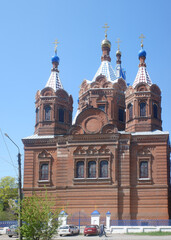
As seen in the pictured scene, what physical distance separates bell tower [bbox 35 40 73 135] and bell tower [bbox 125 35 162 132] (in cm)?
609

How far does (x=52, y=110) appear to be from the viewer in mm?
→ 40938

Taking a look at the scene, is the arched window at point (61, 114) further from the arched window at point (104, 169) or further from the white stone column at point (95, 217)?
the white stone column at point (95, 217)

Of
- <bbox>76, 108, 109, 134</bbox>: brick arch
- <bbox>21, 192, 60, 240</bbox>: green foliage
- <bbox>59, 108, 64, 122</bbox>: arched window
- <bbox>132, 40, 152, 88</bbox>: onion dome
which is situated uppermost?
<bbox>132, 40, 152, 88</bbox>: onion dome

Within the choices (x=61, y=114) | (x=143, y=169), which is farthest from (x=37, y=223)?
(x=61, y=114)

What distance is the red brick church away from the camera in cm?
3625

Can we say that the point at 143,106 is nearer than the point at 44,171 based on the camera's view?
No

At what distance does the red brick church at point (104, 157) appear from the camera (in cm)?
3625

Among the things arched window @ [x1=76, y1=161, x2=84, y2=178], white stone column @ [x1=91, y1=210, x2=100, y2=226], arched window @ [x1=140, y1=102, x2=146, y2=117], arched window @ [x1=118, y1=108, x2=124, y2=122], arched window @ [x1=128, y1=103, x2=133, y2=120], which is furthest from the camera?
arched window @ [x1=118, y1=108, x2=124, y2=122]

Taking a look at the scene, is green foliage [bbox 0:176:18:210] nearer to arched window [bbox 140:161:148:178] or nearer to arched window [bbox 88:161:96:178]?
arched window [bbox 88:161:96:178]

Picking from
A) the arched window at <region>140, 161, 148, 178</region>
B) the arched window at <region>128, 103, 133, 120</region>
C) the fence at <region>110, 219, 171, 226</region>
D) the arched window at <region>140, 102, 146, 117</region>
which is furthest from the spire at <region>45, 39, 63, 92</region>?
the fence at <region>110, 219, 171, 226</region>

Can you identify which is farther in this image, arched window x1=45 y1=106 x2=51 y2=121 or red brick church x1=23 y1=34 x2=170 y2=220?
arched window x1=45 y1=106 x2=51 y2=121

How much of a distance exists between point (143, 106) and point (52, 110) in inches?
341

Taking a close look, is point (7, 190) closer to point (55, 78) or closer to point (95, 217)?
point (55, 78)

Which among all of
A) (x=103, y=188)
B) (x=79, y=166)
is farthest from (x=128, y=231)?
(x=79, y=166)
